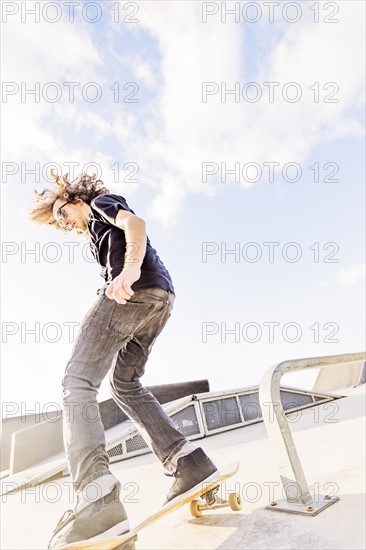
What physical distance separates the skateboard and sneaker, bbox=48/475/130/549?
38mm

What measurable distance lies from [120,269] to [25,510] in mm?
2878

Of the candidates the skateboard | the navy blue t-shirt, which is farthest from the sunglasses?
the skateboard

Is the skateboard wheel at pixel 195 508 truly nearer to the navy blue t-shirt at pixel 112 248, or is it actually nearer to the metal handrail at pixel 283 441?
the metal handrail at pixel 283 441

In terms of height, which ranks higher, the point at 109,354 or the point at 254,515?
the point at 109,354

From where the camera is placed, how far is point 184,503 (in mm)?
1797

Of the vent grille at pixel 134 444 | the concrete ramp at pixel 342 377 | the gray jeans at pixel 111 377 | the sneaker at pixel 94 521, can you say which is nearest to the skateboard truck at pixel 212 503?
the gray jeans at pixel 111 377

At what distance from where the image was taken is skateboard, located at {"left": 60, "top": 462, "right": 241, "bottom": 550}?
1396mm

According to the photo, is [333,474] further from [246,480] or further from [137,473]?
[137,473]

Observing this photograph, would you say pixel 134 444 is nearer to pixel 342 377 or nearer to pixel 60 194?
pixel 60 194

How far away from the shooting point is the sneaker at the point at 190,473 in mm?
1897

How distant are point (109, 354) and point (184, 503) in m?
0.78

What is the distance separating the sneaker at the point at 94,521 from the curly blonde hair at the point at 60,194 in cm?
144

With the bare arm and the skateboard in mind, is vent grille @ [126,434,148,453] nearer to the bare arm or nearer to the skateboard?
the skateboard

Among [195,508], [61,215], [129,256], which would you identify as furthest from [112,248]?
[195,508]
